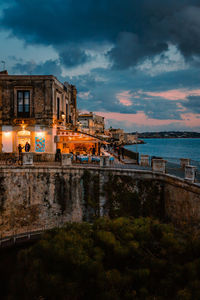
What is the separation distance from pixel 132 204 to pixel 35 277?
23.8 feet

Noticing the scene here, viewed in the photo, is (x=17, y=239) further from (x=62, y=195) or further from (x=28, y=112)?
(x=28, y=112)

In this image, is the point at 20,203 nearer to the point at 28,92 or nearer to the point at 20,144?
the point at 20,144

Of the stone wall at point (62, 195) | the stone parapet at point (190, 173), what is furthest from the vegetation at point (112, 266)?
the stone wall at point (62, 195)

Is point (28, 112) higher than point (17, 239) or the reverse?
higher

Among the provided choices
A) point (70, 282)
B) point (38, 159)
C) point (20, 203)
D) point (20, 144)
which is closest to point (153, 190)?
point (70, 282)

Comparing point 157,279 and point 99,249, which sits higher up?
point 99,249

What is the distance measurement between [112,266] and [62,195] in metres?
7.20

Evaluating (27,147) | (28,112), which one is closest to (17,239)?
(27,147)

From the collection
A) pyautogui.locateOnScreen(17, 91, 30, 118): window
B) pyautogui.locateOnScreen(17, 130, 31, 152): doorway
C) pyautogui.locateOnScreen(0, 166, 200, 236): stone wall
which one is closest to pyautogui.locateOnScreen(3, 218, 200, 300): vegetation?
pyautogui.locateOnScreen(0, 166, 200, 236): stone wall

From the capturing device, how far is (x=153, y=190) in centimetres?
1237

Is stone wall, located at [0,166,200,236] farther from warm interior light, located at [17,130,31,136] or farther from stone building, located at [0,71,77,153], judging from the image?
warm interior light, located at [17,130,31,136]

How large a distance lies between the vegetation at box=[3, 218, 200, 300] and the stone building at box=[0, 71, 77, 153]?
11.1 m

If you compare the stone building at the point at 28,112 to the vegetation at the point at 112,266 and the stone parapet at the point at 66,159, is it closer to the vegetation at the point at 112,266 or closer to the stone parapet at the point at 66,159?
the stone parapet at the point at 66,159

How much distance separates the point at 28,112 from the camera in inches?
700
